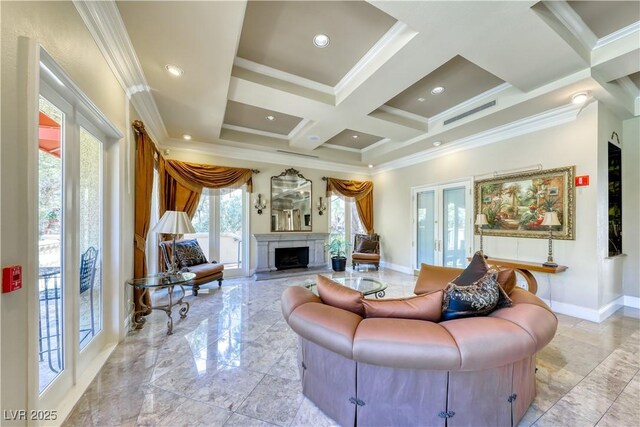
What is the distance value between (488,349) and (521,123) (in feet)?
13.4

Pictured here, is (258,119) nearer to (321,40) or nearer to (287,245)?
(321,40)

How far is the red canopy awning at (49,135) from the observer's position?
161cm

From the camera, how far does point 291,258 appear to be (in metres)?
6.34

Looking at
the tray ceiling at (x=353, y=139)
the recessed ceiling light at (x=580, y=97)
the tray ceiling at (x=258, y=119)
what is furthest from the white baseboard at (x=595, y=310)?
the tray ceiling at (x=258, y=119)

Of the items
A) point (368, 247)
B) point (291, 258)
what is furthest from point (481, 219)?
point (291, 258)

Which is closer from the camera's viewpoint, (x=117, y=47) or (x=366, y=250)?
(x=117, y=47)

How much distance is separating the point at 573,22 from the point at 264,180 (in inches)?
206

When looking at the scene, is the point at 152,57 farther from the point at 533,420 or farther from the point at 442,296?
the point at 533,420

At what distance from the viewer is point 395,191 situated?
6.58m

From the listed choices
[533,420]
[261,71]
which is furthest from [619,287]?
[261,71]

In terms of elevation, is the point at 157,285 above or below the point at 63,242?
below

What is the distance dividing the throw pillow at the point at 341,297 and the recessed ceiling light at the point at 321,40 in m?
2.40

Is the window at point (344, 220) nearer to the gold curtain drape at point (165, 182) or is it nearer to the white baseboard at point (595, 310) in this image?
the gold curtain drape at point (165, 182)

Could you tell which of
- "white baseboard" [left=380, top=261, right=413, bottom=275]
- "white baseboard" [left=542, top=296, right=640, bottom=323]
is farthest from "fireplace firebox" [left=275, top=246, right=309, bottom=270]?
"white baseboard" [left=542, top=296, right=640, bottom=323]
